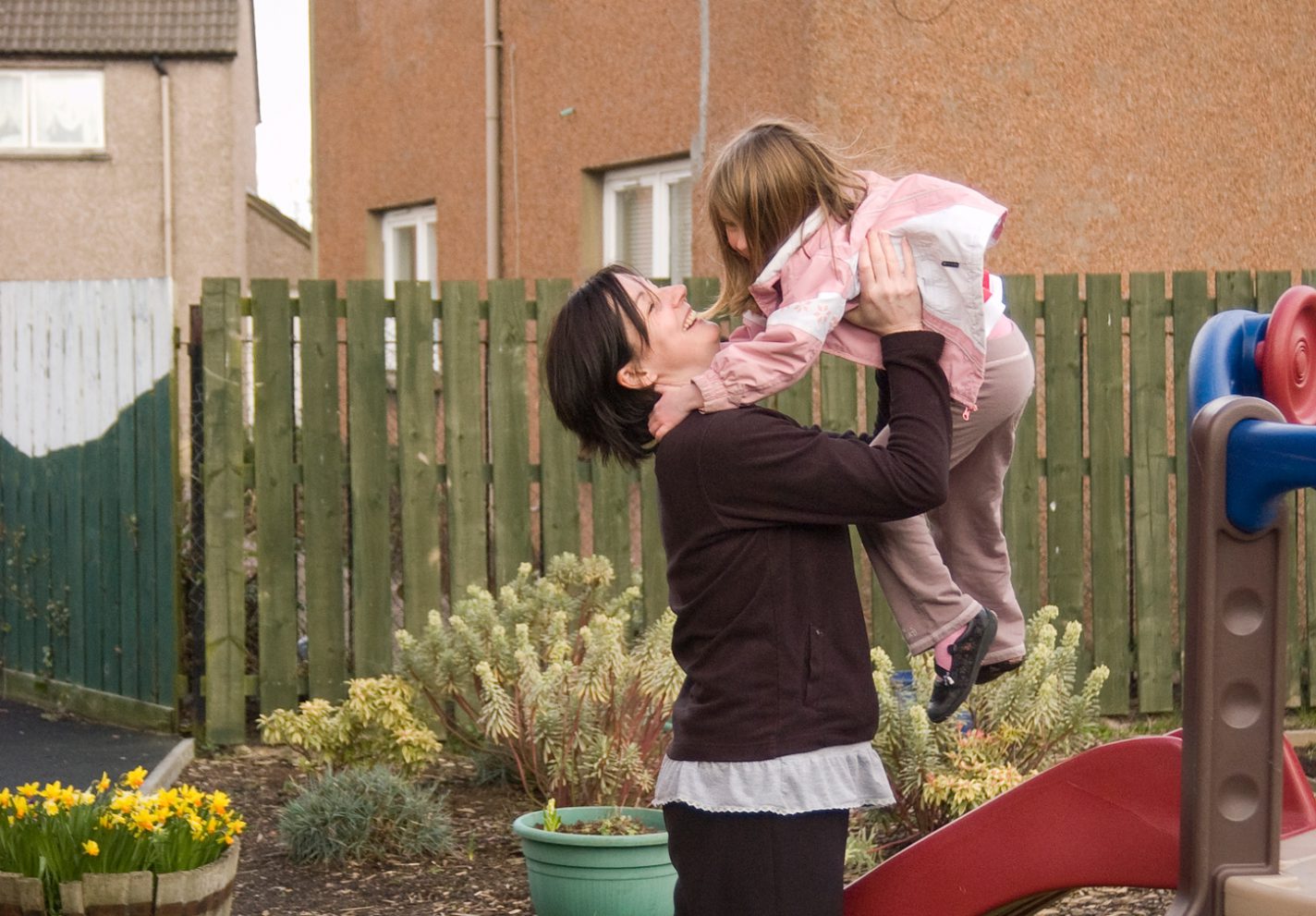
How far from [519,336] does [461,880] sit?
9.03 feet

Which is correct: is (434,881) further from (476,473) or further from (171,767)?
(476,473)

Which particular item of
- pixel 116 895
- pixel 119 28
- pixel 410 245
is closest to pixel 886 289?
pixel 116 895

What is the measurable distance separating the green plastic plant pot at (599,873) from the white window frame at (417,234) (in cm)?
777

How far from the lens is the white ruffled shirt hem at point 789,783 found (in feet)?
6.88

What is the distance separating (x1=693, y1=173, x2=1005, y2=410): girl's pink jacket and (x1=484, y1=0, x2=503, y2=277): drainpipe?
26.6 feet

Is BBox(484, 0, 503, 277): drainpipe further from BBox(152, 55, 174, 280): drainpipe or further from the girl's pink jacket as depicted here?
BBox(152, 55, 174, 280): drainpipe

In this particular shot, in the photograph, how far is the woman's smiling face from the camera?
7.60 ft

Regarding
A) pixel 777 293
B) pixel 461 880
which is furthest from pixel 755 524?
pixel 461 880

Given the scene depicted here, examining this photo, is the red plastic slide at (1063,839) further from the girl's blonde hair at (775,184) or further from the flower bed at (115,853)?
the flower bed at (115,853)

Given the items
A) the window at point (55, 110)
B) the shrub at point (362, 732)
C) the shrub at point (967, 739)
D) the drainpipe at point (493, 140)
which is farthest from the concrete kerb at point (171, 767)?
the window at point (55, 110)

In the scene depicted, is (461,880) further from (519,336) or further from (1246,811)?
(1246,811)

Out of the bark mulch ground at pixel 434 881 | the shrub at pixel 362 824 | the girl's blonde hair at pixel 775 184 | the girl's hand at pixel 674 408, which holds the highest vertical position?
the girl's blonde hair at pixel 775 184

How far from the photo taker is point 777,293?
2498 millimetres

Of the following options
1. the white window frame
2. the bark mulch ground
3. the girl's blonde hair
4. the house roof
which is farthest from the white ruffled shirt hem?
the house roof
